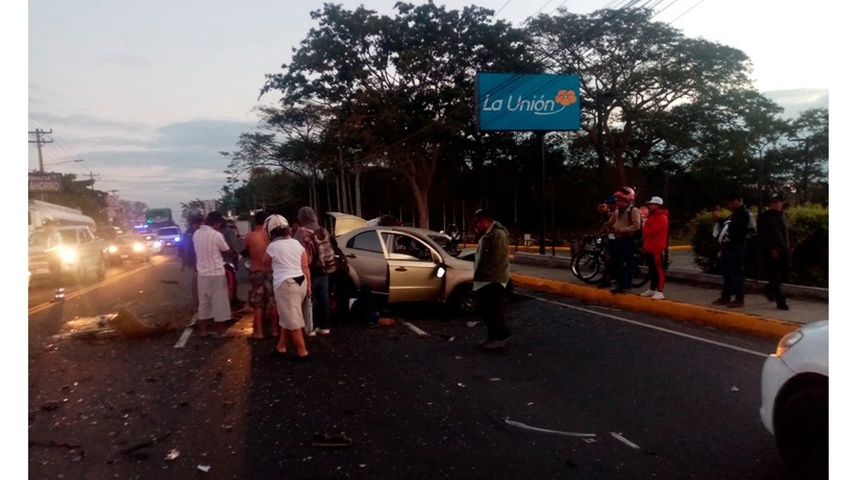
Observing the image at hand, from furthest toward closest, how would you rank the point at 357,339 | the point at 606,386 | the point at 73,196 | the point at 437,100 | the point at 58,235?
the point at 73,196 → the point at 437,100 → the point at 58,235 → the point at 357,339 → the point at 606,386

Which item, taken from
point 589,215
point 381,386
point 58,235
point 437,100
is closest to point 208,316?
point 381,386

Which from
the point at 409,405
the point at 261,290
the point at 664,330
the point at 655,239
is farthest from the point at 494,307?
the point at 655,239

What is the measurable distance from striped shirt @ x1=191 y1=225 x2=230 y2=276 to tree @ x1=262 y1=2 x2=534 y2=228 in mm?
24221

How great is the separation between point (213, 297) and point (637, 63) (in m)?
29.1

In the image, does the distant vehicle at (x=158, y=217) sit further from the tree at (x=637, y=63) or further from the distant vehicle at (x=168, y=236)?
the tree at (x=637, y=63)

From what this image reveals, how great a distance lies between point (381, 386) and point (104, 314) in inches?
311

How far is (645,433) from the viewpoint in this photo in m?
5.18

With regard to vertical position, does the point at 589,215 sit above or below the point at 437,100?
below

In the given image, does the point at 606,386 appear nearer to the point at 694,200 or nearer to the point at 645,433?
the point at 645,433

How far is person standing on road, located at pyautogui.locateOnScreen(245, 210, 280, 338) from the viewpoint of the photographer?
9.39 m

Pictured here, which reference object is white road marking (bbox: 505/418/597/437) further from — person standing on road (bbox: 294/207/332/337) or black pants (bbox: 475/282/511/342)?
person standing on road (bbox: 294/207/332/337)

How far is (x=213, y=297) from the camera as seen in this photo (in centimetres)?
956

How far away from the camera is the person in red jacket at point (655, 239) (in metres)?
11.4

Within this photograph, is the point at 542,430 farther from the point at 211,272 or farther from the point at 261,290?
the point at 211,272
